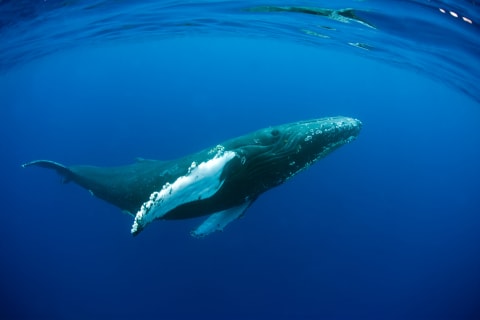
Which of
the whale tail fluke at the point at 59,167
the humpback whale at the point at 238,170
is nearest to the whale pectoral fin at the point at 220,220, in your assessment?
the humpback whale at the point at 238,170

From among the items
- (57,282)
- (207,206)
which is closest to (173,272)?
(57,282)

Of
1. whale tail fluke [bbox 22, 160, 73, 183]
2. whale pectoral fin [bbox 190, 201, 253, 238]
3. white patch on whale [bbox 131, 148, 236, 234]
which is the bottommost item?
whale tail fluke [bbox 22, 160, 73, 183]

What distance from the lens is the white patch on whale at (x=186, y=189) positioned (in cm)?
408

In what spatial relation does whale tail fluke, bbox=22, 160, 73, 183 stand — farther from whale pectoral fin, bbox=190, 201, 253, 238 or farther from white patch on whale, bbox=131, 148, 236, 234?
white patch on whale, bbox=131, 148, 236, 234

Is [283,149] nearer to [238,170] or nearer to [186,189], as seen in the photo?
[238,170]

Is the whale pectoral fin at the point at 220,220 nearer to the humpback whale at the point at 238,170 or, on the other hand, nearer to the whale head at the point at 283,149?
the humpback whale at the point at 238,170

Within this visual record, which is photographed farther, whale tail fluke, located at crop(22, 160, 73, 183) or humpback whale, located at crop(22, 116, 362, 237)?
whale tail fluke, located at crop(22, 160, 73, 183)

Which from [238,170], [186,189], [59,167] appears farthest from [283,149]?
[59,167]

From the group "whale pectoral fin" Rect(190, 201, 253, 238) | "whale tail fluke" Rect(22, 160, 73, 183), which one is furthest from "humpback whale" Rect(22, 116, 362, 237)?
"whale tail fluke" Rect(22, 160, 73, 183)

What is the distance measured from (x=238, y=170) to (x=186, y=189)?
0.77 m

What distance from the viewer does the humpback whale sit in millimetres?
4125

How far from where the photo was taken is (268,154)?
15.1ft

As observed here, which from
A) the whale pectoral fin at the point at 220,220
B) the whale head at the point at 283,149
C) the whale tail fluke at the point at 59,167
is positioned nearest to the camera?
the whale head at the point at 283,149

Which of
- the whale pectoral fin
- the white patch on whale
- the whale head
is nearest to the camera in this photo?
the white patch on whale
